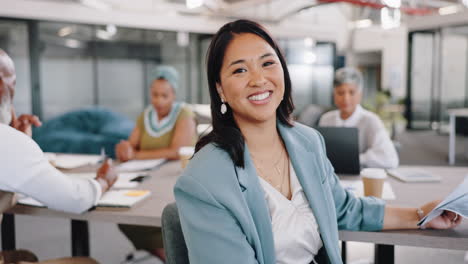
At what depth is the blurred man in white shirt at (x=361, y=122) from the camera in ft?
8.79

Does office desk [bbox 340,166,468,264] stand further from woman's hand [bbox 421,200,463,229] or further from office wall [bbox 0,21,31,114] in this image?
office wall [bbox 0,21,31,114]

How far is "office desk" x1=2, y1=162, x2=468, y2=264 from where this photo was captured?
143cm

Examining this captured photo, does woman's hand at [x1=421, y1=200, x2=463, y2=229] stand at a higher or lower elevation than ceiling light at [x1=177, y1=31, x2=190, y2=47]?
lower

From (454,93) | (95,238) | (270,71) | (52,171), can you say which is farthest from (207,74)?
(454,93)

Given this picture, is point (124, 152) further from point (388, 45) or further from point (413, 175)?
point (388, 45)

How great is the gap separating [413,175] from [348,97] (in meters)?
0.97

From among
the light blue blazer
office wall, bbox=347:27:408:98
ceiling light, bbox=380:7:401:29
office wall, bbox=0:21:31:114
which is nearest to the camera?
the light blue blazer

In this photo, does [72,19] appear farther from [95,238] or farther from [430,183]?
[430,183]

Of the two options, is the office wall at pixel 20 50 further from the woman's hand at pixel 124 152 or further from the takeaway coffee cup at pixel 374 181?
the takeaway coffee cup at pixel 374 181

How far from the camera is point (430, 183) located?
2129 millimetres

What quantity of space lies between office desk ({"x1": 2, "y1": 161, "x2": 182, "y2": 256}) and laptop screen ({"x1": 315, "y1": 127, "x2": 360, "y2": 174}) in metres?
0.89

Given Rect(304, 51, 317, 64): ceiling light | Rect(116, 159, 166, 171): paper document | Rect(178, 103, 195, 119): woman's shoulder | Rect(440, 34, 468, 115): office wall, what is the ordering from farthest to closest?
Rect(304, 51, 317, 64): ceiling light → Rect(440, 34, 468, 115): office wall → Rect(178, 103, 195, 119): woman's shoulder → Rect(116, 159, 166, 171): paper document

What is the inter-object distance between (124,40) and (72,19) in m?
1.43

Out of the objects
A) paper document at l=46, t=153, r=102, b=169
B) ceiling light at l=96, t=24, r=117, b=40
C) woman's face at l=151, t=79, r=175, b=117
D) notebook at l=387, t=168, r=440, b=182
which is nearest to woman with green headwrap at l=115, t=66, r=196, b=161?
woman's face at l=151, t=79, r=175, b=117
